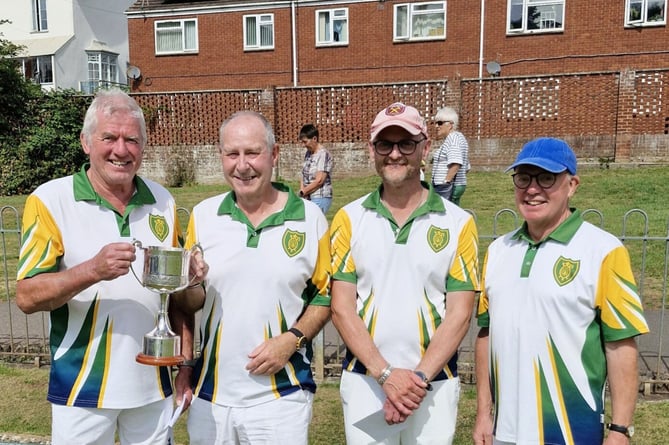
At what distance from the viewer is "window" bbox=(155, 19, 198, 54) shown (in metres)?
23.6

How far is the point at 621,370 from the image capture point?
2205 millimetres

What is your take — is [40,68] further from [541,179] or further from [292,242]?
[541,179]

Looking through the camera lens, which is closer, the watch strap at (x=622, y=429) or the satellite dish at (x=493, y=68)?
the watch strap at (x=622, y=429)

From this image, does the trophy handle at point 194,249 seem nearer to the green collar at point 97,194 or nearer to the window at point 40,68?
the green collar at point 97,194

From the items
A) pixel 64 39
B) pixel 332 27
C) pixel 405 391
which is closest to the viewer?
pixel 405 391

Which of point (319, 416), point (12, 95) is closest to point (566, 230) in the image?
point (319, 416)

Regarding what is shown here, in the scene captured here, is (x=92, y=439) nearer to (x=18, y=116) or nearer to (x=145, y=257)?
(x=145, y=257)

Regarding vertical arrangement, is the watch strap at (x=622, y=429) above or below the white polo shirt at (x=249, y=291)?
below

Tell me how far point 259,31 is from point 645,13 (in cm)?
1350

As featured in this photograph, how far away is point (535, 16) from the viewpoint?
1998cm

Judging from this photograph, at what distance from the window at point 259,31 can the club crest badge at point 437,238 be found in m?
21.6

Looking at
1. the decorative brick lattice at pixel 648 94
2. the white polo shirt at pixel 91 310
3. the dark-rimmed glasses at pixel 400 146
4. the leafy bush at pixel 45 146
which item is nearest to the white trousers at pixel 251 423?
the white polo shirt at pixel 91 310

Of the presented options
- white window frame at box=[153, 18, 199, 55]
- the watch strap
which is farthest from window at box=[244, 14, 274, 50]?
the watch strap

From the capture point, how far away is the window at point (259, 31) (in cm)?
2278
